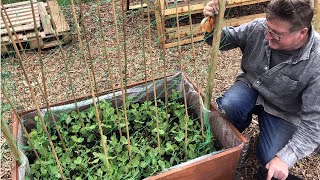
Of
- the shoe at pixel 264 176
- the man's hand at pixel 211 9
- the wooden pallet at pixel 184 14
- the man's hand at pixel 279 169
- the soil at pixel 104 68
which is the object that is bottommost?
the shoe at pixel 264 176

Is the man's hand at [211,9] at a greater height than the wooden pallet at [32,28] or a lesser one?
greater

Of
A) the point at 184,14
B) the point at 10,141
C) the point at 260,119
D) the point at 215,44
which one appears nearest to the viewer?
the point at 10,141

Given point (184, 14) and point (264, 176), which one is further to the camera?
point (184, 14)

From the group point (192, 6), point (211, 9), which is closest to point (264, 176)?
point (211, 9)

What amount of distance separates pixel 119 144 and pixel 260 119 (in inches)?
37.1

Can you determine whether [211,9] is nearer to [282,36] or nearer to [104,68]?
[282,36]

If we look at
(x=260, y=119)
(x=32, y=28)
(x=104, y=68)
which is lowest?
(x=260, y=119)

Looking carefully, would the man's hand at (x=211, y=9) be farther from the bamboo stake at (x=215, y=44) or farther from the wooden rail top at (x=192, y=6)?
the wooden rail top at (x=192, y=6)

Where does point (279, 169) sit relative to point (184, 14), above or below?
below

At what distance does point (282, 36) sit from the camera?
171cm

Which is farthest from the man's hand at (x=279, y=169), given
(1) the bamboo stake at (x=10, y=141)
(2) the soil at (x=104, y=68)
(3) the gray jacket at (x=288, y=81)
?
(1) the bamboo stake at (x=10, y=141)

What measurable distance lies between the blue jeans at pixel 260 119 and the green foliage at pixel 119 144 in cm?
24

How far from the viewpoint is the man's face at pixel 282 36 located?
169 centimetres

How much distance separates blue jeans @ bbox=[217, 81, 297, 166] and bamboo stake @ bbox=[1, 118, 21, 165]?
1201 mm
